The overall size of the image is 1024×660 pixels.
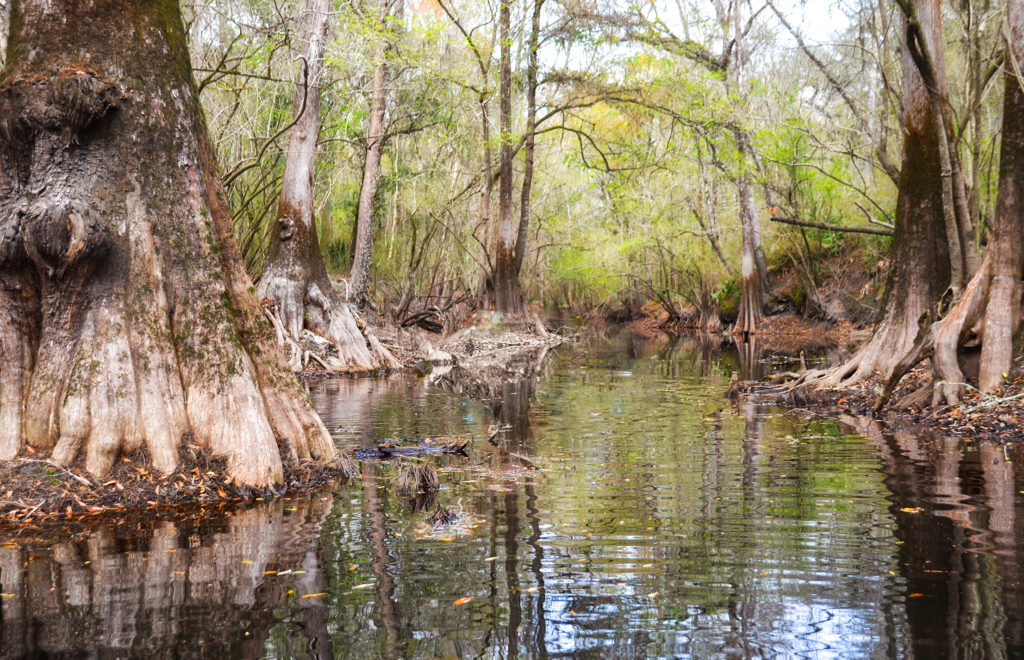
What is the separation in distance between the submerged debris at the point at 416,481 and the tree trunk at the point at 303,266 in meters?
10.3

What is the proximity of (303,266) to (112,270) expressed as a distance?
34.2 ft

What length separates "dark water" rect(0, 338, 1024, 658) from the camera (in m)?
3.54

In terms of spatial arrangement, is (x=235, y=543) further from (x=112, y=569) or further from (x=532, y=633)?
(x=532, y=633)

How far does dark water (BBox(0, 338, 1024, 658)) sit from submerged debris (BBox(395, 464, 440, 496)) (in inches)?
4.8

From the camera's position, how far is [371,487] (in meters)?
6.74

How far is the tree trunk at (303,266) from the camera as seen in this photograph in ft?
54.0

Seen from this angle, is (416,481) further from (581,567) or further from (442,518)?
(581,567)

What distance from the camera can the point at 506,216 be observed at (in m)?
26.9

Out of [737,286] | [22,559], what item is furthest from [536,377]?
[737,286]

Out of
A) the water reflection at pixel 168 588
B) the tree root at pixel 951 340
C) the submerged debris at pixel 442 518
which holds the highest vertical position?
the tree root at pixel 951 340

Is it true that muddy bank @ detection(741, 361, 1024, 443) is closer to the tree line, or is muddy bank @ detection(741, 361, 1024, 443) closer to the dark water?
the tree line

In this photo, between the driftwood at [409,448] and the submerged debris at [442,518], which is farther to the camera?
the driftwood at [409,448]

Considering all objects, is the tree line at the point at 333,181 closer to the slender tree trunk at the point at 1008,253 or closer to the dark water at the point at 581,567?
the slender tree trunk at the point at 1008,253

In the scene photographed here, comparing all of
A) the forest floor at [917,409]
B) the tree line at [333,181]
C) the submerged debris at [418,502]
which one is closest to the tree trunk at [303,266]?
the tree line at [333,181]
